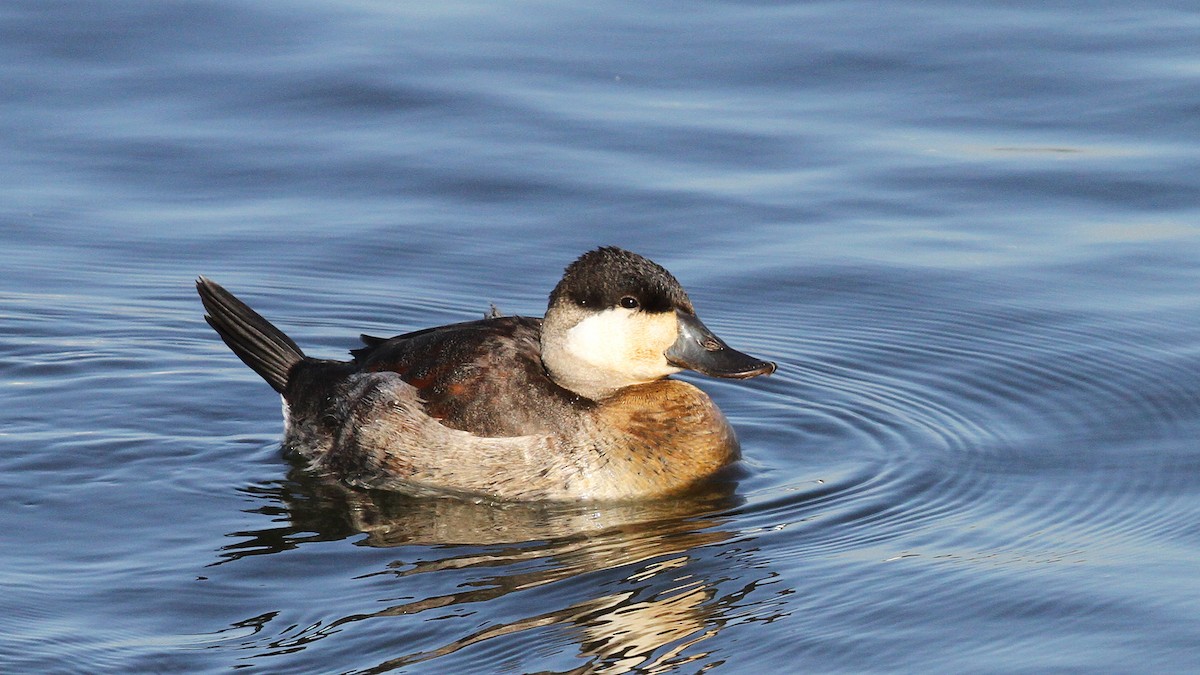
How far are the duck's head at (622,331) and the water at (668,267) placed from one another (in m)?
0.55

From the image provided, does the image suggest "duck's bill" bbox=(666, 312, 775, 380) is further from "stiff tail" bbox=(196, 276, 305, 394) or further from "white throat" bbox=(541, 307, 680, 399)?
"stiff tail" bbox=(196, 276, 305, 394)

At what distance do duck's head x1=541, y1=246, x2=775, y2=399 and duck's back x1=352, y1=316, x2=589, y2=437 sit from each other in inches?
4.4

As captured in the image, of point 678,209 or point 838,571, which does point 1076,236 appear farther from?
point 838,571

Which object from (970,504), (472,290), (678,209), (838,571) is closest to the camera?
(838,571)

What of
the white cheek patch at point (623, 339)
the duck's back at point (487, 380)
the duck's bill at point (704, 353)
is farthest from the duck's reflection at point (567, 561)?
the white cheek patch at point (623, 339)

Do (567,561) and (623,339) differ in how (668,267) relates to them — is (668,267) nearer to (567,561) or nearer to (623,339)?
(623,339)

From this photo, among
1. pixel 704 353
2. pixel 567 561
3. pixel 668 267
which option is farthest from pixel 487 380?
pixel 668 267

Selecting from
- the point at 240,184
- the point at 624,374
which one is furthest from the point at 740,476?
the point at 240,184

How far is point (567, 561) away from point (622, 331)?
1.22 meters

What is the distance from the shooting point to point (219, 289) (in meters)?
8.37

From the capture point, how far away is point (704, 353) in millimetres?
7723

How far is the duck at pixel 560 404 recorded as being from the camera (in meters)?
7.61

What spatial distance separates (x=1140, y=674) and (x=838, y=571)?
1.21 metres

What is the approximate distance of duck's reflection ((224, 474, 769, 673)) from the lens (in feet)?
19.8
